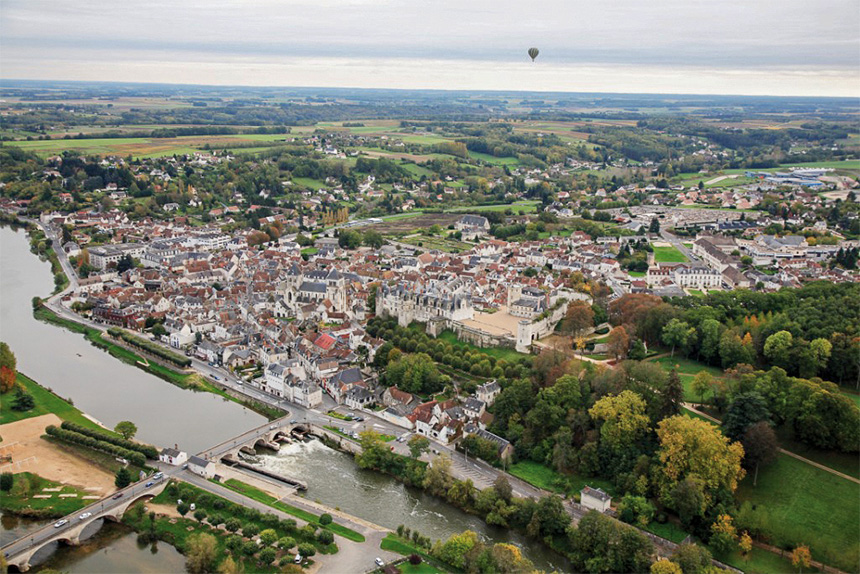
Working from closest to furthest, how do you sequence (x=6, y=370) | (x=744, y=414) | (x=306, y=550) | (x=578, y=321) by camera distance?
1. (x=306, y=550)
2. (x=744, y=414)
3. (x=6, y=370)
4. (x=578, y=321)

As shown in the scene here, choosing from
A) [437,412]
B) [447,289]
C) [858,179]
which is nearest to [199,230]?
[447,289]

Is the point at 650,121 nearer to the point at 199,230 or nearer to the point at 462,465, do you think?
the point at 199,230

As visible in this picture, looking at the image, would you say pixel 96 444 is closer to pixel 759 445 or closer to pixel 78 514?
pixel 78 514

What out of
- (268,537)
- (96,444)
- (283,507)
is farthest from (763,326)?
(96,444)

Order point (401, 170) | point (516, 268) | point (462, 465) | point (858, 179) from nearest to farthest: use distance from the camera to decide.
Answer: point (462, 465), point (516, 268), point (858, 179), point (401, 170)

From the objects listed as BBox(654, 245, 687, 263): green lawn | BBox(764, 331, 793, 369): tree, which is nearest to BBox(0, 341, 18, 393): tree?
BBox(764, 331, 793, 369): tree

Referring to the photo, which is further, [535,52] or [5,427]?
[535,52]
